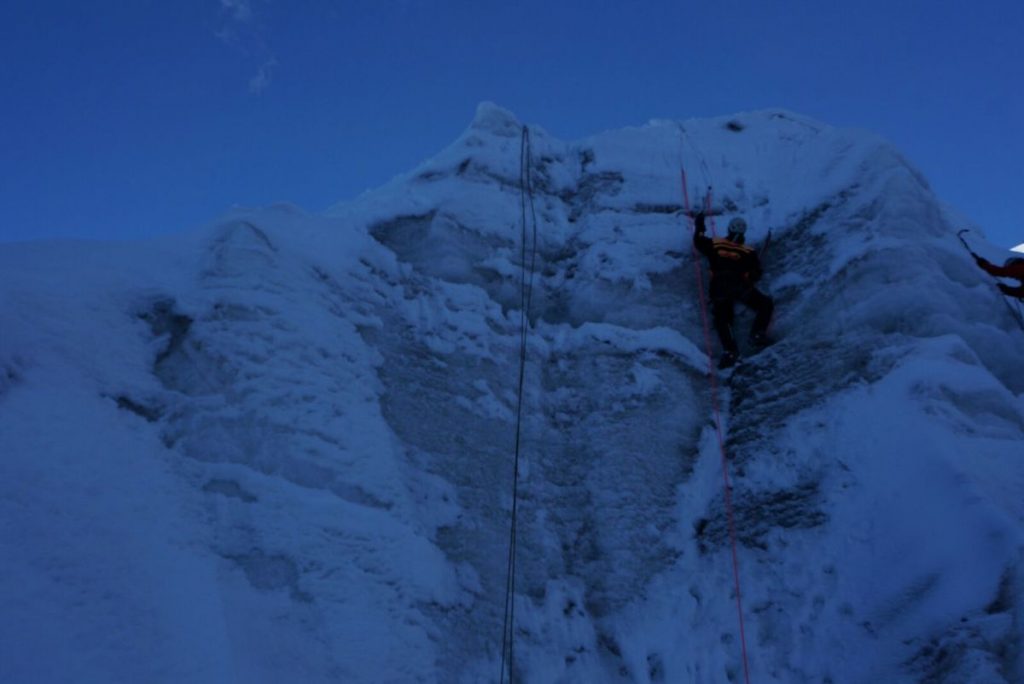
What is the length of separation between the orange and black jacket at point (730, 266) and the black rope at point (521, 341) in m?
1.73

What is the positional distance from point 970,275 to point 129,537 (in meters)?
6.40

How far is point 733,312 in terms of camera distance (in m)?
6.85

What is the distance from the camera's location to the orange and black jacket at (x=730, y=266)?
677cm

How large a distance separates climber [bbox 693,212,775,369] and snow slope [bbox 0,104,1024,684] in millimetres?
182

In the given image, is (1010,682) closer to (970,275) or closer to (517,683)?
(517,683)

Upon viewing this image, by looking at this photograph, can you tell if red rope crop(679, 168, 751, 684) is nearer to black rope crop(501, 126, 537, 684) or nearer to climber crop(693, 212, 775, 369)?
climber crop(693, 212, 775, 369)

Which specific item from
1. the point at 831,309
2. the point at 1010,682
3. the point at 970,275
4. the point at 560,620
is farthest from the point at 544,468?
the point at 970,275

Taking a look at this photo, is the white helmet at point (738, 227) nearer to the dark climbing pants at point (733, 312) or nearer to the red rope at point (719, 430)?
the red rope at point (719, 430)

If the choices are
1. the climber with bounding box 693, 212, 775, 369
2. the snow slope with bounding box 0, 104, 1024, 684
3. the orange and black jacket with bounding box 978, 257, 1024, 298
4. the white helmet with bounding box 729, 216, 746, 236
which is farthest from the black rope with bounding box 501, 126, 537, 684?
the orange and black jacket with bounding box 978, 257, 1024, 298

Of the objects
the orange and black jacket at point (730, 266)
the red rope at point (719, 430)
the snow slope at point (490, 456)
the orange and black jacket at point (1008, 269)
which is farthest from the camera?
the orange and black jacket at point (1008, 269)

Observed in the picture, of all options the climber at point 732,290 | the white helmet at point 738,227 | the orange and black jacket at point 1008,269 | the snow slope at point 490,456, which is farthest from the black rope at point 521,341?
the orange and black jacket at point 1008,269

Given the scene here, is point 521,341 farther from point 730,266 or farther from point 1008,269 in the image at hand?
point 1008,269

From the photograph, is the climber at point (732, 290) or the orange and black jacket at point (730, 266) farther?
the orange and black jacket at point (730, 266)

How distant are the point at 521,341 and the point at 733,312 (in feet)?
6.39
